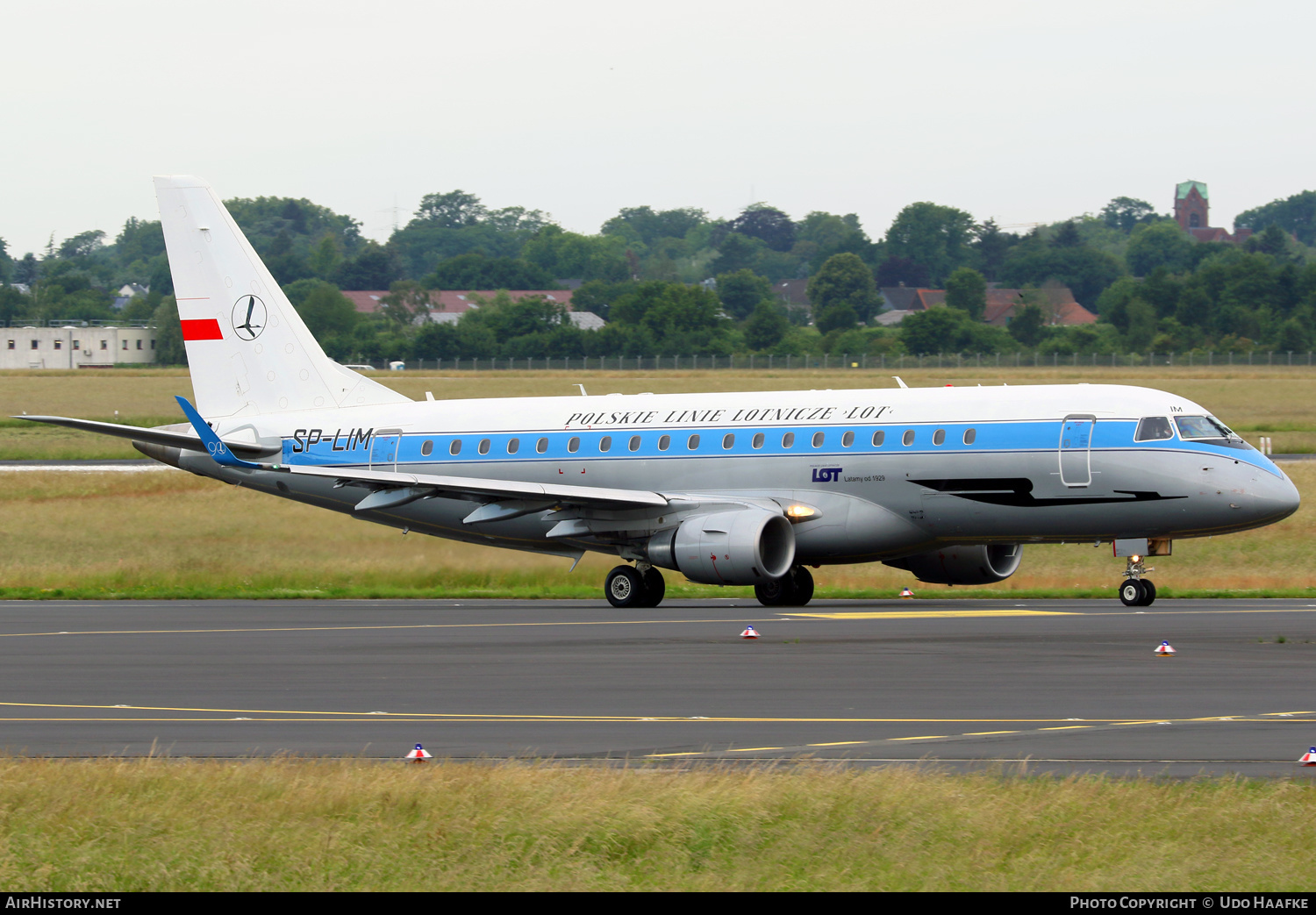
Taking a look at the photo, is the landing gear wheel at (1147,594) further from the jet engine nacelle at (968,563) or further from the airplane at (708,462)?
the jet engine nacelle at (968,563)

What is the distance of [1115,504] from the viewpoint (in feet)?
102

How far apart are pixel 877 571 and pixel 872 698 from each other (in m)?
23.8

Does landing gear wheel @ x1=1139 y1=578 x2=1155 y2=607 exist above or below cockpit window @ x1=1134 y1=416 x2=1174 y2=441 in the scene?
below

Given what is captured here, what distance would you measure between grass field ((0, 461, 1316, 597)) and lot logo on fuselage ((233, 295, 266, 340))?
425 centimetres

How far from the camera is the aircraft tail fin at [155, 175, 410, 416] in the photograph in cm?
3953

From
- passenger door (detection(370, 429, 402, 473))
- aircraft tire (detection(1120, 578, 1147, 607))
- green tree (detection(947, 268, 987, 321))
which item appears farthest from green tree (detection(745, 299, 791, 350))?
aircraft tire (detection(1120, 578, 1147, 607))

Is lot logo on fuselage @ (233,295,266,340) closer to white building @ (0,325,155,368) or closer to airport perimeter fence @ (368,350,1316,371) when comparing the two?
airport perimeter fence @ (368,350,1316,371)

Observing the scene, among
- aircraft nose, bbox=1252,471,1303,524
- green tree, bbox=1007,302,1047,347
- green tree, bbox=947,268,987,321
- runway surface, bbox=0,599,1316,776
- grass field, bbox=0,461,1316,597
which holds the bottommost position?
grass field, bbox=0,461,1316,597

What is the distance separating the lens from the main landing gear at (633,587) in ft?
113

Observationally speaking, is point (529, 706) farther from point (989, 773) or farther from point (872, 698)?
point (989, 773)

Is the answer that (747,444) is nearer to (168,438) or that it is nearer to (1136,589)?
(1136,589)

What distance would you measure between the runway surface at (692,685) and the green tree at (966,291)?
16550 cm

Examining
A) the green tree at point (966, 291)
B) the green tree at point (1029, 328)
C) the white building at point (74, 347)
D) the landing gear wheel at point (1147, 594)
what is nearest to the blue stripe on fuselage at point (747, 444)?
the landing gear wheel at point (1147, 594)

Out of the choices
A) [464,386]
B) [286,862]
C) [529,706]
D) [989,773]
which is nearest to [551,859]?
[286,862]
